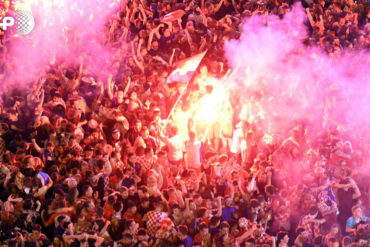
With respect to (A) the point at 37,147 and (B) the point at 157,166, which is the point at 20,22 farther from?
(B) the point at 157,166

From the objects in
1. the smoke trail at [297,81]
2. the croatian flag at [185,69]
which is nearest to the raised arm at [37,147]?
the croatian flag at [185,69]

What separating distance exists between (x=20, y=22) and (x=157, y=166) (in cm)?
340

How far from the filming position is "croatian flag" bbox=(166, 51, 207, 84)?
766cm

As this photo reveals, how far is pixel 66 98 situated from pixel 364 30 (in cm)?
431

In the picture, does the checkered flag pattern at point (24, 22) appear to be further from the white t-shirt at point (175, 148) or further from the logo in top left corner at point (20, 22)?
the white t-shirt at point (175, 148)

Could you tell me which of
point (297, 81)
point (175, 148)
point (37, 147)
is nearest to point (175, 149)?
point (175, 148)

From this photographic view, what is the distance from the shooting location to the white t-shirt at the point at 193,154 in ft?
22.7

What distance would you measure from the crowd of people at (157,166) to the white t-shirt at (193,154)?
0.01m

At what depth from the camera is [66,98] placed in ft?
23.7

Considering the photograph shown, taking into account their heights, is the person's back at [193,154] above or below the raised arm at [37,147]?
below

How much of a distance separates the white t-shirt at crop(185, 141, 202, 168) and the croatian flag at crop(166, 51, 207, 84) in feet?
3.39

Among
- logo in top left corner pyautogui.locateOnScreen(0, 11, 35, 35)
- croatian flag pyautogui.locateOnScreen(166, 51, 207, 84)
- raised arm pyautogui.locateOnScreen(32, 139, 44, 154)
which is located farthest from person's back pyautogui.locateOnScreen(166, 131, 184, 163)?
logo in top left corner pyautogui.locateOnScreen(0, 11, 35, 35)

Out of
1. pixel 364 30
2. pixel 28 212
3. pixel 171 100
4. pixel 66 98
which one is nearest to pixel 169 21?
pixel 171 100

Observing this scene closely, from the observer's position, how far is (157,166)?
6.38 meters
